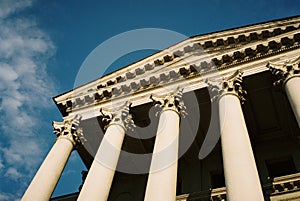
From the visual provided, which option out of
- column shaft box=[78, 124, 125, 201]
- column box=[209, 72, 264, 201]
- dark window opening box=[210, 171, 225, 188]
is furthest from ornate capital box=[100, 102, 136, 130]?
dark window opening box=[210, 171, 225, 188]

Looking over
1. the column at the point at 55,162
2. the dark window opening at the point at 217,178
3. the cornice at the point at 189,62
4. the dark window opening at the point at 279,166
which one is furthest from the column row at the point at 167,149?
the dark window opening at the point at 279,166

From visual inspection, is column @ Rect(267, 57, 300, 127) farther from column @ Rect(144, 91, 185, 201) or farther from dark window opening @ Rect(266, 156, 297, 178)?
dark window opening @ Rect(266, 156, 297, 178)

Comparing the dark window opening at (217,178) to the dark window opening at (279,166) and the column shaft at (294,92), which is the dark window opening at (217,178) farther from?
the column shaft at (294,92)

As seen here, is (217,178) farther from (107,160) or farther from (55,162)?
(55,162)

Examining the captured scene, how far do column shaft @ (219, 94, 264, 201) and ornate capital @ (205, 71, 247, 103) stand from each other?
78 cm

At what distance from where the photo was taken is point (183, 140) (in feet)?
68.6

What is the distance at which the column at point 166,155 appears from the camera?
12.2 m

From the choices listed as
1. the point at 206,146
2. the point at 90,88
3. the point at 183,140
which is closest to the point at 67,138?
the point at 90,88

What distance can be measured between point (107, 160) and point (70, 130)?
436 centimetres

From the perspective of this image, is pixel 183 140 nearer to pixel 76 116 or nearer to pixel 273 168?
pixel 273 168

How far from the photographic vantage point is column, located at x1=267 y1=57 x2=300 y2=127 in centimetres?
1401

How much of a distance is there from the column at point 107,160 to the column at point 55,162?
78.6 inches

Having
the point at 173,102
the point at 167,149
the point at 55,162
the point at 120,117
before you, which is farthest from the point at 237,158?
the point at 55,162

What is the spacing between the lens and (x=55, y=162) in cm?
1686
